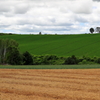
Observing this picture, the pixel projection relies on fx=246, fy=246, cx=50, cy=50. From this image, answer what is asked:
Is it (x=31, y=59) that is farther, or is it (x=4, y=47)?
(x=4, y=47)

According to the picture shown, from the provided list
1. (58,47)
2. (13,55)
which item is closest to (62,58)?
(13,55)

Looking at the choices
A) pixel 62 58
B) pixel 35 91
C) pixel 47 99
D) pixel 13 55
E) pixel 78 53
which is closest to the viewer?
pixel 47 99

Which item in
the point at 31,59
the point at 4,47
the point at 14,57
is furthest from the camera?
the point at 4,47

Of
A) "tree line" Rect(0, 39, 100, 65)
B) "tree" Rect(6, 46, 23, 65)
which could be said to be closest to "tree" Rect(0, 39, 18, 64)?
"tree line" Rect(0, 39, 100, 65)

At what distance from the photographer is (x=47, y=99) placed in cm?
1130

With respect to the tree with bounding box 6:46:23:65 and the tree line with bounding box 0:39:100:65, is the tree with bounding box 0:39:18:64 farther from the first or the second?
the tree with bounding box 6:46:23:65

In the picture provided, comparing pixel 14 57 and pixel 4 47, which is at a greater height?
pixel 4 47

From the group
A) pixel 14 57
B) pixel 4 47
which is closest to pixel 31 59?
pixel 14 57

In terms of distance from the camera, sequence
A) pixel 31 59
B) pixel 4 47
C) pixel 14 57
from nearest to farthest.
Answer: pixel 14 57 → pixel 31 59 → pixel 4 47

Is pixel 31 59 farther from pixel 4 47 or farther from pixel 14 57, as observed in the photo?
pixel 4 47

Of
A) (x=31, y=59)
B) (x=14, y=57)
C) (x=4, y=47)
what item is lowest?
(x=31, y=59)

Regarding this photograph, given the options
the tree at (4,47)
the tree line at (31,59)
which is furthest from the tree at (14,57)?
the tree at (4,47)

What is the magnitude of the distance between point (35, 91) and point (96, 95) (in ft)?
10.5

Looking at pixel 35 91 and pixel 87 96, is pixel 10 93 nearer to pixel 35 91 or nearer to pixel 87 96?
pixel 35 91
